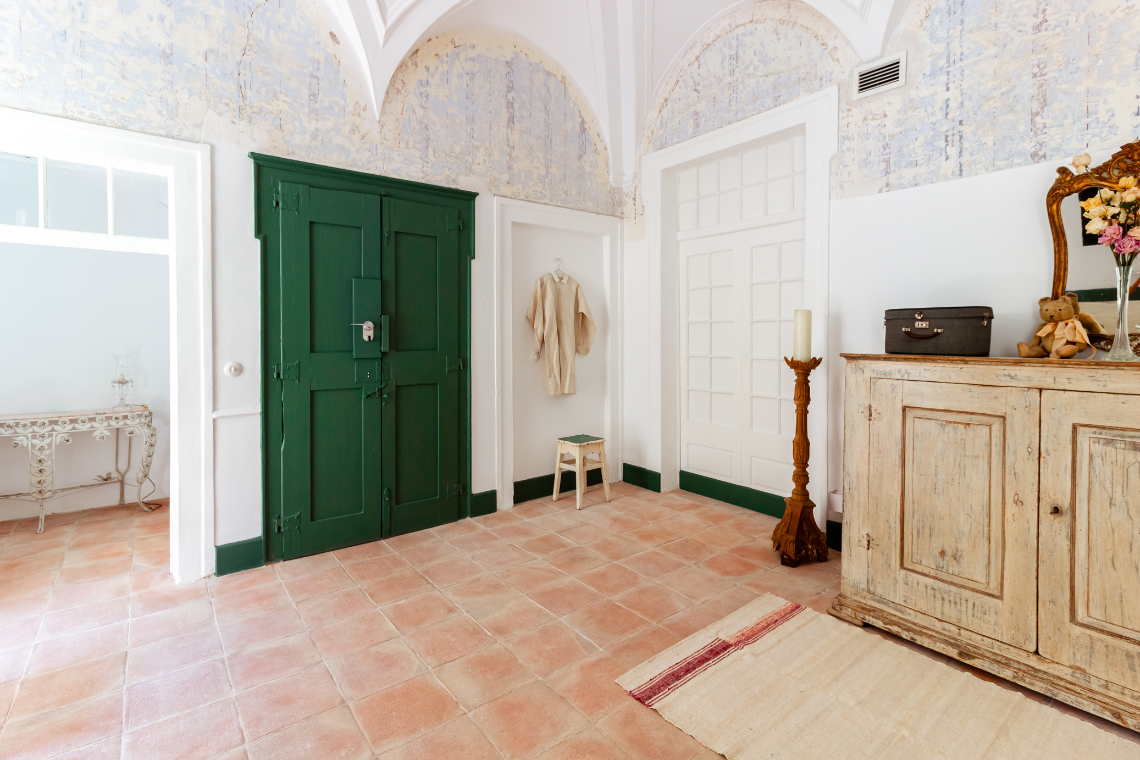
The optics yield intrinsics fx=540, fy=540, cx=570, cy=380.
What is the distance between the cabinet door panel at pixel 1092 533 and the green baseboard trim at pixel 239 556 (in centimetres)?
361

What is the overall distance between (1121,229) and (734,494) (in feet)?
8.77

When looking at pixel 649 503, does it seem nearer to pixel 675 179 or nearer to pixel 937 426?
pixel 937 426

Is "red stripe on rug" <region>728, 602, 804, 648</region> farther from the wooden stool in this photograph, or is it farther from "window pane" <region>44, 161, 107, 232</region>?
"window pane" <region>44, 161, 107, 232</region>

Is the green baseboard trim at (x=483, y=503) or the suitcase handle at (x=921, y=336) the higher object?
the suitcase handle at (x=921, y=336)

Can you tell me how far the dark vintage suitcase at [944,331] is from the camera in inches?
89.2

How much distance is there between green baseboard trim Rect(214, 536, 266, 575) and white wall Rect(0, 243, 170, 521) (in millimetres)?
2036

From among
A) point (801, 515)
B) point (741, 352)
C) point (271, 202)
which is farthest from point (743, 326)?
point (271, 202)

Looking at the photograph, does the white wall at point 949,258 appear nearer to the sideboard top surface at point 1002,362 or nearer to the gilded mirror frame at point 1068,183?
the gilded mirror frame at point 1068,183

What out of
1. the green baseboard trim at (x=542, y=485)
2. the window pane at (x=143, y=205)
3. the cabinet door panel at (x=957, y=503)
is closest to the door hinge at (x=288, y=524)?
the green baseboard trim at (x=542, y=485)

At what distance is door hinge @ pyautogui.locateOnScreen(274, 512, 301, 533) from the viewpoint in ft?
10.1

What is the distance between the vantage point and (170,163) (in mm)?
2727

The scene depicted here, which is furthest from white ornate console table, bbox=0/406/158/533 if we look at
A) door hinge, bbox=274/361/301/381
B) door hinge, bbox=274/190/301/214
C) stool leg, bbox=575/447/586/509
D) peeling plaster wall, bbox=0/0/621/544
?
stool leg, bbox=575/447/586/509

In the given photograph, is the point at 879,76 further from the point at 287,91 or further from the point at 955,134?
the point at 287,91

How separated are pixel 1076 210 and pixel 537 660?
10.0 ft
